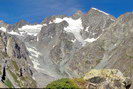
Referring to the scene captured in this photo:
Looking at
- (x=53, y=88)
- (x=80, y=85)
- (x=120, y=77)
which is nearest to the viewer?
(x=53, y=88)

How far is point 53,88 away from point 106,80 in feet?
39.7

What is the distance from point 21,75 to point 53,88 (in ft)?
444

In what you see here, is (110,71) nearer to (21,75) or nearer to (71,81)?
(71,81)

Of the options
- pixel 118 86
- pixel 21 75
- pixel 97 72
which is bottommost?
pixel 118 86

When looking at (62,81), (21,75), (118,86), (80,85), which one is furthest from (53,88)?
(21,75)

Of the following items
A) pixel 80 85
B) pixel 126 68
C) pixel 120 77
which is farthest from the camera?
pixel 126 68

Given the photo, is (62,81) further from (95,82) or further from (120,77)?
(120,77)

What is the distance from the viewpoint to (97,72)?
57.8 metres

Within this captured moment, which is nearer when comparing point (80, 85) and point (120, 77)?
point (80, 85)

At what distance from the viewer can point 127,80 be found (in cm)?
5744

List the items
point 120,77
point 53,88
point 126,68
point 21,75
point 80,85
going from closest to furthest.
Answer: point 53,88, point 80,85, point 120,77, point 21,75, point 126,68

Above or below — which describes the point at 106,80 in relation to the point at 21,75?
below

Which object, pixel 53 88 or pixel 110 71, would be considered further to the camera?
pixel 110 71

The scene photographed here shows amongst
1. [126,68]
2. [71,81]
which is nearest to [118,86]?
[71,81]
